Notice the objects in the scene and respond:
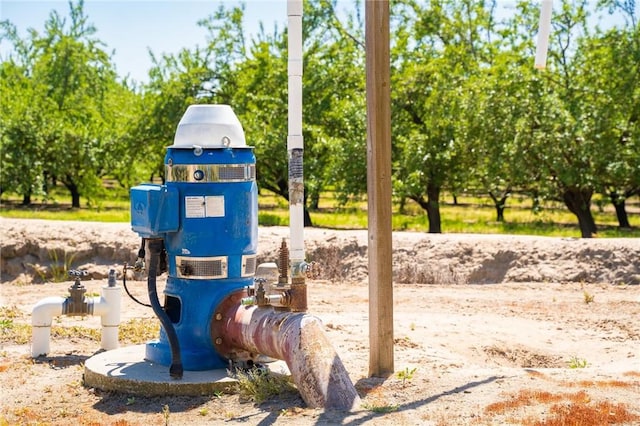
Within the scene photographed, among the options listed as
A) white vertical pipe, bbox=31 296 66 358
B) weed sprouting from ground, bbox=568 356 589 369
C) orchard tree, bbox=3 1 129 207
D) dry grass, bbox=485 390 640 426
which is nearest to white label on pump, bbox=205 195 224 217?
white vertical pipe, bbox=31 296 66 358

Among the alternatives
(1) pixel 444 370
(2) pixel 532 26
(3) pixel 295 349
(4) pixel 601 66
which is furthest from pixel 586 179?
(3) pixel 295 349

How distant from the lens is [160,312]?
707 centimetres

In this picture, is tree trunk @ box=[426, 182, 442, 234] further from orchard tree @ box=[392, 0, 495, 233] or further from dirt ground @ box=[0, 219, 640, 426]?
dirt ground @ box=[0, 219, 640, 426]

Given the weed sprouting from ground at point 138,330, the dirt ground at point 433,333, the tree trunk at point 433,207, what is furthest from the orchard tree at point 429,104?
the weed sprouting from ground at point 138,330

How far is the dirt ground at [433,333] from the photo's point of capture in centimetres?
601

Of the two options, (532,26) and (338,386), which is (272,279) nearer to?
(338,386)

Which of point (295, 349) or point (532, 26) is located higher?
point (532, 26)

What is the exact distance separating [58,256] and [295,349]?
8.64 metres

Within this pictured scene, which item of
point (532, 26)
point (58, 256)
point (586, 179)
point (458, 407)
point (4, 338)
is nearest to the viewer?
point (458, 407)

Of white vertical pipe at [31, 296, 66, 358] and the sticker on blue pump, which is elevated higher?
the sticker on blue pump

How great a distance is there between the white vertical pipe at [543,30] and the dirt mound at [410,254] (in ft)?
21.1

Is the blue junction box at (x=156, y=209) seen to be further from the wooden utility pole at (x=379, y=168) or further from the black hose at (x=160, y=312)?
the wooden utility pole at (x=379, y=168)

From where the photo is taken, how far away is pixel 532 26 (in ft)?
76.0

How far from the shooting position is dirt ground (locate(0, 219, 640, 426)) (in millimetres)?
6008
